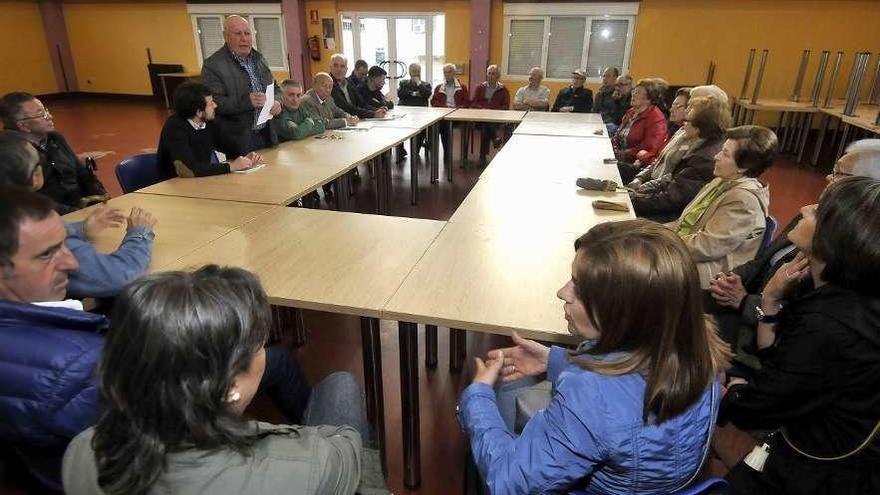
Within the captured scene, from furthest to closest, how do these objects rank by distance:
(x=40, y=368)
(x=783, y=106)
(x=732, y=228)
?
(x=783, y=106)
(x=732, y=228)
(x=40, y=368)

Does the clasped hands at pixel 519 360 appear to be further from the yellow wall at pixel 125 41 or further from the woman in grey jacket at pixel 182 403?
the yellow wall at pixel 125 41

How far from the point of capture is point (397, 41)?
9.87m

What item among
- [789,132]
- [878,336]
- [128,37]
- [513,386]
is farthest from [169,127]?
[128,37]

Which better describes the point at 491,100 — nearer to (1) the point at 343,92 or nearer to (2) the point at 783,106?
(1) the point at 343,92

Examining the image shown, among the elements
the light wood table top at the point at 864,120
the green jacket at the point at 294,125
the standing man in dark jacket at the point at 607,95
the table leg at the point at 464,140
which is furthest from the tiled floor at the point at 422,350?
the standing man in dark jacket at the point at 607,95

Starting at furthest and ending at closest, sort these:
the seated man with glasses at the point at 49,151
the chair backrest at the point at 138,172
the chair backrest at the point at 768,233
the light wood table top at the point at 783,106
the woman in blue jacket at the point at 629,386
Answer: the light wood table top at the point at 783,106
the chair backrest at the point at 138,172
the seated man with glasses at the point at 49,151
the chair backrest at the point at 768,233
the woman in blue jacket at the point at 629,386

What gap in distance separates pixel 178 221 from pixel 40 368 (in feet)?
4.47

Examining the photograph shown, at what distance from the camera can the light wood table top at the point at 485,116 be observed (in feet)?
18.6

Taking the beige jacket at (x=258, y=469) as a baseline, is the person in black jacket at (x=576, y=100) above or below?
above

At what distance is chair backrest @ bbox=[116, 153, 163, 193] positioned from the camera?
9.57 ft

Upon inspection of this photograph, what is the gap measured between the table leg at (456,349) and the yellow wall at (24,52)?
43.7 feet

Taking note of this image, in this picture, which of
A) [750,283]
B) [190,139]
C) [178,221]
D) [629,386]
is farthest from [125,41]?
[629,386]

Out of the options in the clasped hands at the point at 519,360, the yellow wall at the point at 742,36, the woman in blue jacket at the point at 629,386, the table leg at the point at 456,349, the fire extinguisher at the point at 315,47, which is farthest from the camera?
the fire extinguisher at the point at 315,47

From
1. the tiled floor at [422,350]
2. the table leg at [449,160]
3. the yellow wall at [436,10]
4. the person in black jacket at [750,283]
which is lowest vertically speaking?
the tiled floor at [422,350]
